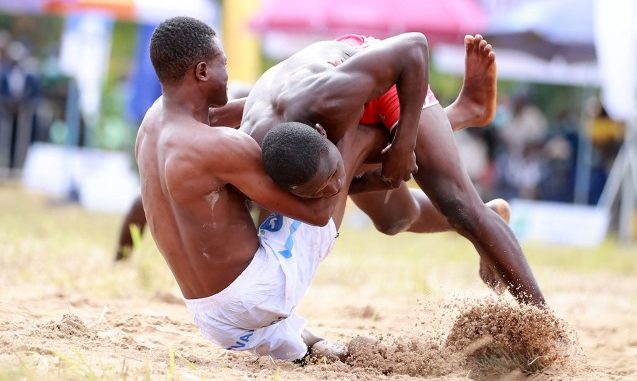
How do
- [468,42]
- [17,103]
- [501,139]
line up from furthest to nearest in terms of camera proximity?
[17,103] < [501,139] < [468,42]

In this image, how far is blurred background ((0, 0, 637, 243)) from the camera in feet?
40.7

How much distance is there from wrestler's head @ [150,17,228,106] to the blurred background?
7727mm

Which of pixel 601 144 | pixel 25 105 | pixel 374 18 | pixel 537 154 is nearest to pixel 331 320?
pixel 374 18

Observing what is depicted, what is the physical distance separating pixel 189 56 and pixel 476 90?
62.6 inches

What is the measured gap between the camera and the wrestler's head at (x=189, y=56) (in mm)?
3848

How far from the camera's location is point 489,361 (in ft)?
13.7

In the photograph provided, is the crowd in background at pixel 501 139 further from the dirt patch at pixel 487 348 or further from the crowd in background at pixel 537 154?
the dirt patch at pixel 487 348

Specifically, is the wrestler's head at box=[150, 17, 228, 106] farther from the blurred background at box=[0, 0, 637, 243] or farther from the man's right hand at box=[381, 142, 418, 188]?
the blurred background at box=[0, 0, 637, 243]

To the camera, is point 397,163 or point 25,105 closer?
point 397,163

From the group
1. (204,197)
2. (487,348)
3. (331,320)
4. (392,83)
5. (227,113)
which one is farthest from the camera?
(331,320)

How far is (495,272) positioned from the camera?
4.38m

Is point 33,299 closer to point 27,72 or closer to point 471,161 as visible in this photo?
point 471,161

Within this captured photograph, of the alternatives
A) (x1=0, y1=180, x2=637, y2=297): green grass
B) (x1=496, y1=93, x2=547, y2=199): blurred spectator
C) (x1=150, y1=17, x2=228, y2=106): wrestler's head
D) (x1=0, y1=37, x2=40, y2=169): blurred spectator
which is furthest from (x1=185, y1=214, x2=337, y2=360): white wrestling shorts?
(x1=0, y1=37, x2=40, y2=169): blurred spectator

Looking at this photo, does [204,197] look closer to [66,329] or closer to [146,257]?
[66,329]
